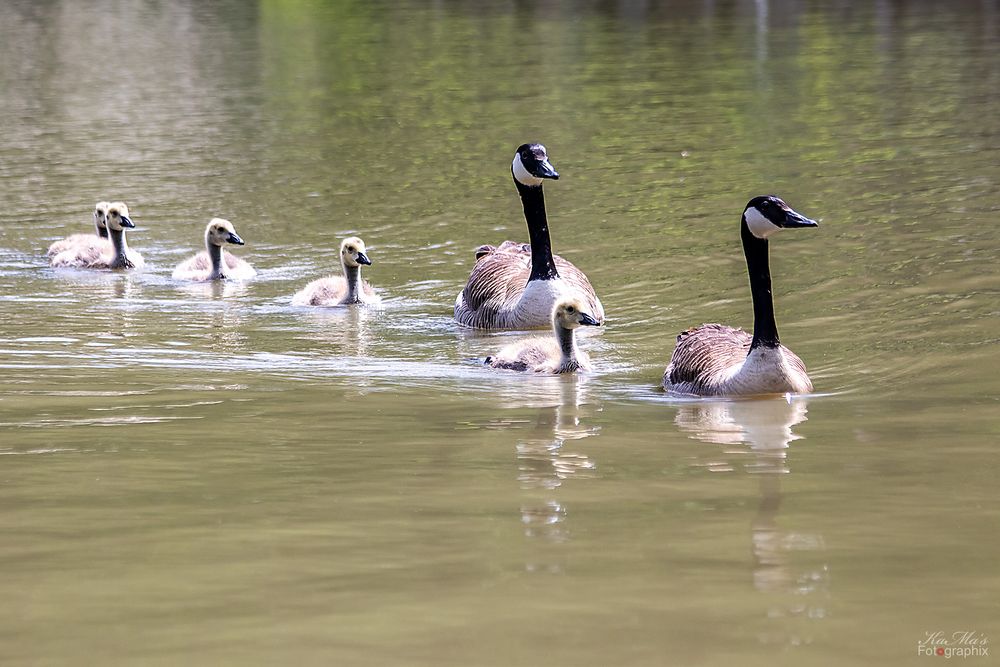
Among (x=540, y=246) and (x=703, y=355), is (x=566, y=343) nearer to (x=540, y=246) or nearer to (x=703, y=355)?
(x=703, y=355)

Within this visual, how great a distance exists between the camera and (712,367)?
35.8 ft

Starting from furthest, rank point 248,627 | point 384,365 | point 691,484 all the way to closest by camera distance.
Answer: point 384,365, point 691,484, point 248,627

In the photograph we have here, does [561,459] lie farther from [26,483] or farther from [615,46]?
[615,46]

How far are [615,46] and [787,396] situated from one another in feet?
115

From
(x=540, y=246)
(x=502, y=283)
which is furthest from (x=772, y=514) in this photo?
(x=502, y=283)

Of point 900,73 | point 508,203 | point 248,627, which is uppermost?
point 900,73

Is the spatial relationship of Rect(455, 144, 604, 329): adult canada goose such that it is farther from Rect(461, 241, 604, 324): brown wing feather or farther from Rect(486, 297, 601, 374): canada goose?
Rect(486, 297, 601, 374): canada goose

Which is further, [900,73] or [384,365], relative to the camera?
[900,73]

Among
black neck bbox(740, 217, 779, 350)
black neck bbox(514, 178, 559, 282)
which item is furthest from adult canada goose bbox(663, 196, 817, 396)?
black neck bbox(514, 178, 559, 282)

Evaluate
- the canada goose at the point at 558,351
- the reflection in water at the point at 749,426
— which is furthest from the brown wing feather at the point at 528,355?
the reflection in water at the point at 749,426

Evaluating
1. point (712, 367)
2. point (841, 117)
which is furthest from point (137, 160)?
point (712, 367)

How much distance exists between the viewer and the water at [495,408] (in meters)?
6.05

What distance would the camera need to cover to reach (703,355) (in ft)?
36.2

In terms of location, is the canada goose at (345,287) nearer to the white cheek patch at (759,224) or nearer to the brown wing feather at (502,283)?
the brown wing feather at (502,283)
